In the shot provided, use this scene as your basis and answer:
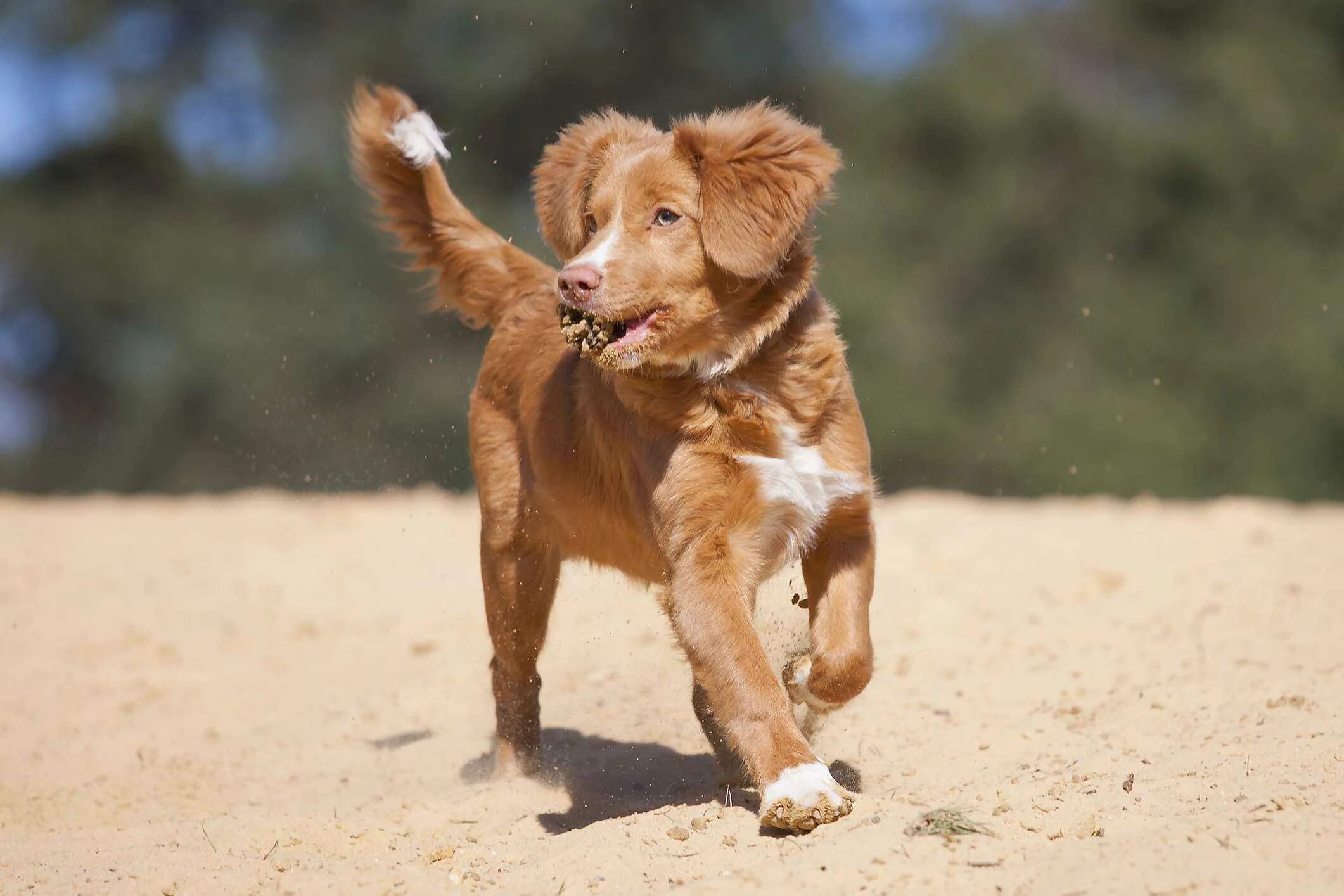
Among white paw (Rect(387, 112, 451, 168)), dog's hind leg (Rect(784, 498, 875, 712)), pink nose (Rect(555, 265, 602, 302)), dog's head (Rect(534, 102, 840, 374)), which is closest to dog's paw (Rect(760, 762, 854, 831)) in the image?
dog's hind leg (Rect(784, 498, 875, 712))

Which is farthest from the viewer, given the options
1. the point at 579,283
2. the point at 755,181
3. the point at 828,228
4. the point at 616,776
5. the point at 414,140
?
the point at 828,228

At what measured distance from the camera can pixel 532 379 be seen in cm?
615

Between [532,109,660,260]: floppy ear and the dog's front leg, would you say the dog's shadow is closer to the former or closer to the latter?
the dog's front leg

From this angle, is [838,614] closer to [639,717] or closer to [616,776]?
[616,776]

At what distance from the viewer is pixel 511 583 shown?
6.46m

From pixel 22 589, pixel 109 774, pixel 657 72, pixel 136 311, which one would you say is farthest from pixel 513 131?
pixel 109 774

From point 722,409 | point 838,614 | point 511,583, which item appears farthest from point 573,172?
point 838,614

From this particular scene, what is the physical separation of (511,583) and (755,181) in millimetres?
2155

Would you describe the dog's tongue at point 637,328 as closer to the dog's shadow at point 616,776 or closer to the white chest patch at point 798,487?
the white chest patch at point 798,487

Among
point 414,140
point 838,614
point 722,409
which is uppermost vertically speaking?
point 414,140

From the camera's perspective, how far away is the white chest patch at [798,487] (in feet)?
16.7

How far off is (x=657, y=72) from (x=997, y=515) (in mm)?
13480

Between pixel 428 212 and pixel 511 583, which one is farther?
pixel 428 212

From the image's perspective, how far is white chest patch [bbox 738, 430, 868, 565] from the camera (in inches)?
201
